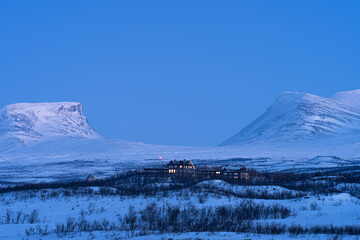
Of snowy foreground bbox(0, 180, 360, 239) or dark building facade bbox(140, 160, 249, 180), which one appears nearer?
snowy foreground bbox(0, 180, 360, 239)

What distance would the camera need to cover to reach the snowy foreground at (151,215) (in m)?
24.1

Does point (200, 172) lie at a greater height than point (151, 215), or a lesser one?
greater

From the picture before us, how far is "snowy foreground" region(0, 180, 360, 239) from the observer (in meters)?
24.1

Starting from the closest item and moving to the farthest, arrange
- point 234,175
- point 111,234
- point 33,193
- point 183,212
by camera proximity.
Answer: point 111,234
point 183,212
point 33,193
point 234,175

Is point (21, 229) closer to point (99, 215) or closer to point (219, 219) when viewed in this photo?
point (99, 215)

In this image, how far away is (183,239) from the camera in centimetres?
2091

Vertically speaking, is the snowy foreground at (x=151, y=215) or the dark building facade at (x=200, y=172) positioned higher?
the dark building facade at (x=200, y=172)

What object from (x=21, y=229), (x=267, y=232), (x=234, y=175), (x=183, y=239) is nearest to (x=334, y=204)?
(x=267, y=232)

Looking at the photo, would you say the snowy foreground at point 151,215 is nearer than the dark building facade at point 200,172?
Yes

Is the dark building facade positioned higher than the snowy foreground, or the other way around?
the dark building facade

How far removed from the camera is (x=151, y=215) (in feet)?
107

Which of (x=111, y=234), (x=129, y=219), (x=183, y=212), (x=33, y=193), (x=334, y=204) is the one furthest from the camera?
(x=33, y=193)

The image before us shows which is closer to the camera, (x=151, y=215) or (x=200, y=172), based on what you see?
(x=151, y=215)

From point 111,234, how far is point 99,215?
1026 centimetres
